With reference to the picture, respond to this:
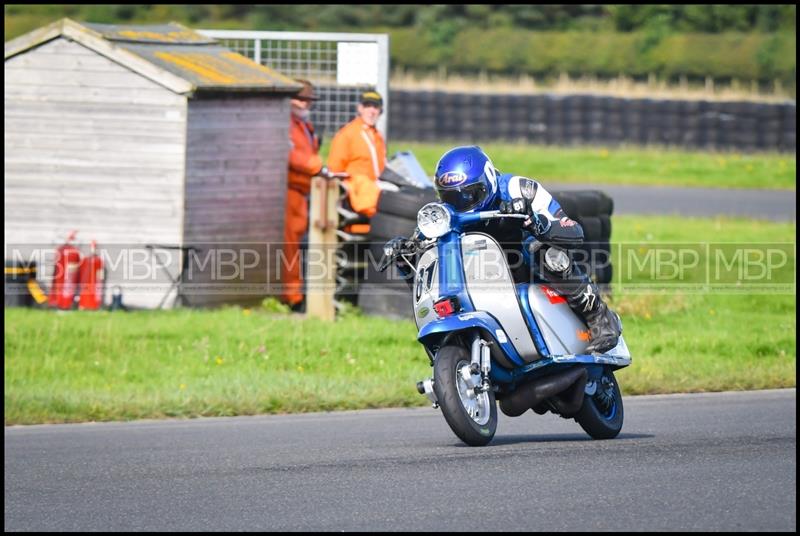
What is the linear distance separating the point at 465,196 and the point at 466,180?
0.33ft

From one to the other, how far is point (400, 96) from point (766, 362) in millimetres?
20139

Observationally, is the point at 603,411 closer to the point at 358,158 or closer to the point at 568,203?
the point at 568,203

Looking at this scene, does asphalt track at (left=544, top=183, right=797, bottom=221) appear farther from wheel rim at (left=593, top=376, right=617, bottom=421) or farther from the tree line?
the tree line

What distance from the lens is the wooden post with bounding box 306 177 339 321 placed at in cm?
1386

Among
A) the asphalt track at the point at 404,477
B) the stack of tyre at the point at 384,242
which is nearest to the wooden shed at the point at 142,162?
the stack of tyre at the point at 384,242

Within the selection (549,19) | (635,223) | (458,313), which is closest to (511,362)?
(458,313)

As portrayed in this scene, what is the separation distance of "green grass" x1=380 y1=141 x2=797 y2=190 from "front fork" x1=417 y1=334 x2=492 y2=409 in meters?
18.9

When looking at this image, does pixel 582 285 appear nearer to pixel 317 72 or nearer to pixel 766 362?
pixel 766 362

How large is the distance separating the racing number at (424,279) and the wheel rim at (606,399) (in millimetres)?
1220

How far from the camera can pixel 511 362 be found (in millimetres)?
7570

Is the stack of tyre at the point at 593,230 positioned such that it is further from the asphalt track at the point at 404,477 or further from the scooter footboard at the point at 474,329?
the scooter footboard at the point at 474,329

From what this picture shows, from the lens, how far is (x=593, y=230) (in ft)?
44.9

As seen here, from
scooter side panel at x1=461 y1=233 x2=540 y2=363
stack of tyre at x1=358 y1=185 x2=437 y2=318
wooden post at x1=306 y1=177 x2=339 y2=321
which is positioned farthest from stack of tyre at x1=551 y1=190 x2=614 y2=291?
scooter side panel at x1=461 y1=233 x2=540 y2=363

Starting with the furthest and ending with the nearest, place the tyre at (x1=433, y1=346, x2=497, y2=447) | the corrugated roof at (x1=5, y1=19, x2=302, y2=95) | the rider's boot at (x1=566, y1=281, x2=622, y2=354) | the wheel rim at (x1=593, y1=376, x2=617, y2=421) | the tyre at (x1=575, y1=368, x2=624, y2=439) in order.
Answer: the corrugated roof at (x1=5, y1=19, x2=302, y2=95), the wheel rim at (x1=593, y1=376, x2=617, y2=421), the tyre at (x1=575, y1=368, x2=624, y2=439), the rider's boot at (x1=566, y1=281, x2=622, y2=354), the tyre at (x1=433, y1=346, x2=497, y2=447)
